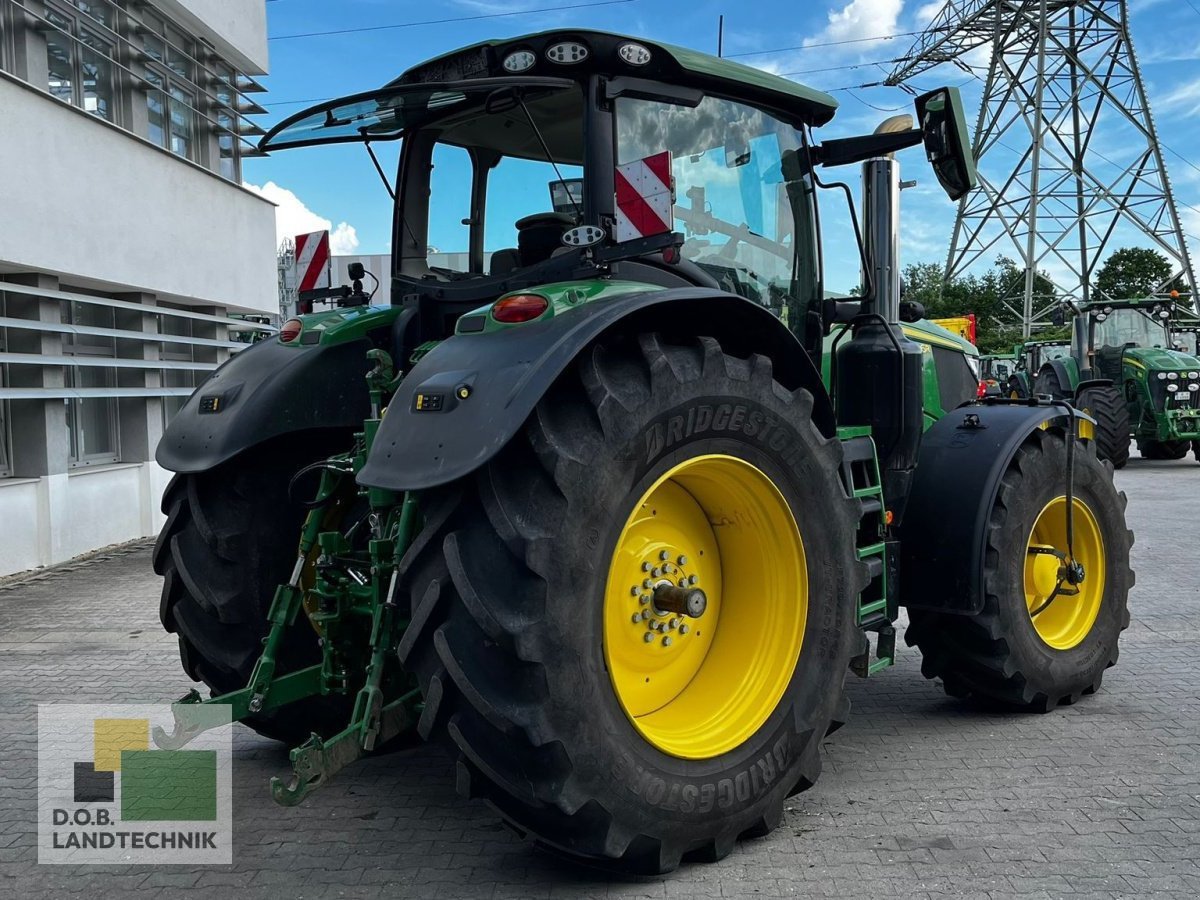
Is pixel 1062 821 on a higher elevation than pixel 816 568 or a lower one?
lower

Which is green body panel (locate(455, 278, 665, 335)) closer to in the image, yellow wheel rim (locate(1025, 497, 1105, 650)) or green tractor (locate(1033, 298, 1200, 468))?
yellow wheel rim (locate(1025, 497, 1105, 650))

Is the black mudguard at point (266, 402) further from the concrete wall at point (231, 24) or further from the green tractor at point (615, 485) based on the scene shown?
the concrete wall at point (231, 24)

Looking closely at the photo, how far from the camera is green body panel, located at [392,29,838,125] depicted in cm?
360

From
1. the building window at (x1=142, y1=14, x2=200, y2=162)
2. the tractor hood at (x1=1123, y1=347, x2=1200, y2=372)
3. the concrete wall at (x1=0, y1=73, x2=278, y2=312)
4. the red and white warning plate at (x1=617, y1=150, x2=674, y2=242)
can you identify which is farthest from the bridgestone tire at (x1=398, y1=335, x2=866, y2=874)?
the tractor hood at (x1=1123, y1=347, x2=1200, y2=372)

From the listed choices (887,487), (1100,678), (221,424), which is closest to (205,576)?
(221,424)

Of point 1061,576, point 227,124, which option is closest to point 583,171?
point 1061,576

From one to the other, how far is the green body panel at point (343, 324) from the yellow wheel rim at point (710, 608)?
1.46 m

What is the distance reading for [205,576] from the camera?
3.98m

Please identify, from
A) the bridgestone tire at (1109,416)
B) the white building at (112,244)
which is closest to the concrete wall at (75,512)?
the white building at (112,244)

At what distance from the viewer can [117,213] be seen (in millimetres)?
10320

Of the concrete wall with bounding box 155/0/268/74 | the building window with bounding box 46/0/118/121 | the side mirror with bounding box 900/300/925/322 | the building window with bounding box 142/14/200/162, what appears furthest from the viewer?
the concrete wall with bounding box 155/0/268/74

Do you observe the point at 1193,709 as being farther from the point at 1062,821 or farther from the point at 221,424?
the point at 221,424

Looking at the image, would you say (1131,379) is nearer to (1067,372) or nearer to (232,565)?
(1067,372)

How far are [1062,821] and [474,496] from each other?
7.29ft
